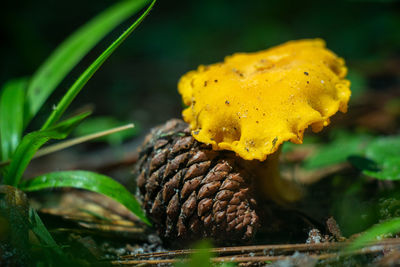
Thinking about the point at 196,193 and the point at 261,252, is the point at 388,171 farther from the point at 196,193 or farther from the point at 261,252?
the point at 196,193

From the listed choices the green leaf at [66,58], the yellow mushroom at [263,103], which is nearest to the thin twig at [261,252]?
the yellow mushroom at [263,103]

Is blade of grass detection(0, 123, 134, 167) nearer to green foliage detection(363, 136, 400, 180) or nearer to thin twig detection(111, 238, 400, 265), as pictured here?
thin twig detection(111, 238, 400, 265)

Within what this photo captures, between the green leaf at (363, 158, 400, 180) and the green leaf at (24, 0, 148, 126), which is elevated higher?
the green leaf at (24, 0, 148, 126)

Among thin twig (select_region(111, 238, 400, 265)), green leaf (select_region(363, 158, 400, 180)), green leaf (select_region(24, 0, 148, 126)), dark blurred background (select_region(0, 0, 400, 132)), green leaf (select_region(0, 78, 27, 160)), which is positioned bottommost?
thin twig (select_region(111, 238, 400, 265))

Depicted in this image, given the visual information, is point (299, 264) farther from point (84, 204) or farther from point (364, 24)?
point (364, 24)

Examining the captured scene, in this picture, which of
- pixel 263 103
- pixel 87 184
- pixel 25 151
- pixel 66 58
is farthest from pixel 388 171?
pixel 66 58

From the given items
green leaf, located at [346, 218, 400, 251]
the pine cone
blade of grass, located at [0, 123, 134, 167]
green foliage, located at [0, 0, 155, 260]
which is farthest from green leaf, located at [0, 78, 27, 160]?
green leaf, located at [346, 218, 400, 251]
